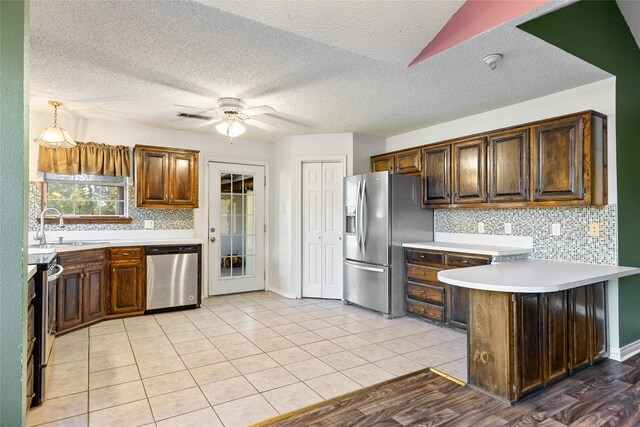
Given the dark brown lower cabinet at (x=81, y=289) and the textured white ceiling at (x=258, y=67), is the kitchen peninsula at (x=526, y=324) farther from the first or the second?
the dark brown lower cabinet at (x=81, y=289)

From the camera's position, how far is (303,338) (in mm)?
3611

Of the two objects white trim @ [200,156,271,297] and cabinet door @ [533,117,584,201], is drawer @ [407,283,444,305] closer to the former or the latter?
cabinet door @ [533,117,584,201]

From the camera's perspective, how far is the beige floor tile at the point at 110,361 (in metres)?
2.92

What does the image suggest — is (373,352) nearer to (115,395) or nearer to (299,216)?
(115,395)

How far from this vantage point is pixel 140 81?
3.27m

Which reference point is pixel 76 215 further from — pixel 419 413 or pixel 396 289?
pixel 419 413

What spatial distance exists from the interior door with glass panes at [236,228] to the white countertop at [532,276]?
3669 millimetres

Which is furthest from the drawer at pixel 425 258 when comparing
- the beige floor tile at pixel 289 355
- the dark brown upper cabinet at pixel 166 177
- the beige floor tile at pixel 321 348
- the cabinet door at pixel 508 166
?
the dark brown upper cabinet at pixel 166 177

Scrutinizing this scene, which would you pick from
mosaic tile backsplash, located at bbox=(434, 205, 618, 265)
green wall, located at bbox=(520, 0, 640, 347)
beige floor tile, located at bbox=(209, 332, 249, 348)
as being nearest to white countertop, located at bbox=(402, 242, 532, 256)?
mosaic tile backsplash, located at bbox=(434, 205, 618, 265)

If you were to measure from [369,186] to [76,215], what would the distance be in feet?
11.9

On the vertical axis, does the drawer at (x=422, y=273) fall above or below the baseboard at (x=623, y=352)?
above

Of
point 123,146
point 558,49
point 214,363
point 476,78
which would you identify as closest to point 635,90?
point 558,49

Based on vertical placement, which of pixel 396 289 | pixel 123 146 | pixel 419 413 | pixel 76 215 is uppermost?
pixel 123 146

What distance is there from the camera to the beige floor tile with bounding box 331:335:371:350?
11.1 ft
